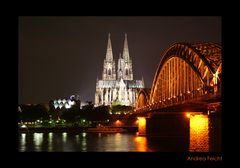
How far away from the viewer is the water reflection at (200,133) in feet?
88.5

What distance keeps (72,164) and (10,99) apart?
3.12 metres

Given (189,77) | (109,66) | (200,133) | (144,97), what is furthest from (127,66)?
(200,133)

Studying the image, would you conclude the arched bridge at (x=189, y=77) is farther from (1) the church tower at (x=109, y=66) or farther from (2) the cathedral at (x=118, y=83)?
(1) the church tower at (x=109, y=66)

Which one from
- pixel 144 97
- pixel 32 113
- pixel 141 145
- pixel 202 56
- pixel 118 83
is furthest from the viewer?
pixel 118 83

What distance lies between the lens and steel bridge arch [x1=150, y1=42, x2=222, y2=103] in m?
31.5

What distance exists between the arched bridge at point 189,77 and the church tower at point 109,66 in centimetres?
8766

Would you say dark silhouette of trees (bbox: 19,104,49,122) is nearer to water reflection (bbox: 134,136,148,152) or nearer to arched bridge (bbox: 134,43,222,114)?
arched bridge (bbox: 134,43,222,114)

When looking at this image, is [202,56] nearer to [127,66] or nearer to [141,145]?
[141,145]

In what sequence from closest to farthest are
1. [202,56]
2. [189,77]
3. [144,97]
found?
[202,56]
[189,77]
[144,97]

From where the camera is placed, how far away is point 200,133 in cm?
2788

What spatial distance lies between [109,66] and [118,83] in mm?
9895

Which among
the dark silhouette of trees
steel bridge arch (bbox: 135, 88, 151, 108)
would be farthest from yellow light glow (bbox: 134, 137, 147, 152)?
the dark silhouette of trees
